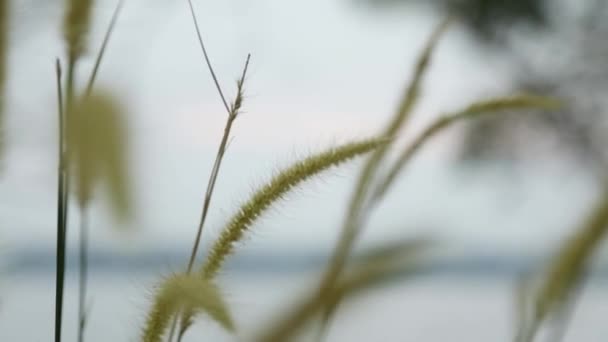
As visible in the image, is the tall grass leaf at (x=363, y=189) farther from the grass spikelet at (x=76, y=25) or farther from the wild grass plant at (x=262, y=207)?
the grass spikelet at (x=76, y=25)

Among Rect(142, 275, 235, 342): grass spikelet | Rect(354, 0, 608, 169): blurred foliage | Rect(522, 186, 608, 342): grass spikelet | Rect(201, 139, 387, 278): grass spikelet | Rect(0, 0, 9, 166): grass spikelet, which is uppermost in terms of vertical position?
Rect(354, 0, 608, 169): blurred foliage

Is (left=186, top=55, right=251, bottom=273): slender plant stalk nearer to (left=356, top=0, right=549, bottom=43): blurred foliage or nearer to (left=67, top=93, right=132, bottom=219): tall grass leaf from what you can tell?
(left=67, top=93, right=132, bottom=219): tall grass leaf

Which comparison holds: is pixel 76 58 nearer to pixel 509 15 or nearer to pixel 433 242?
pixel 433 242

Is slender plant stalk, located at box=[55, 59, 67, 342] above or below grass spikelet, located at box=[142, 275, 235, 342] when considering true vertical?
above

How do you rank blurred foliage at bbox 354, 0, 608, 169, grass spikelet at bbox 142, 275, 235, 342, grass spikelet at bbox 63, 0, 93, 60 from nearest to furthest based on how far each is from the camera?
grass spikelet at bbox 142, 275, 235, 342 < grass spikelet at bbox 63, 0, 93, 60 < blurred foliage at bbox 354, 0, 608, 169

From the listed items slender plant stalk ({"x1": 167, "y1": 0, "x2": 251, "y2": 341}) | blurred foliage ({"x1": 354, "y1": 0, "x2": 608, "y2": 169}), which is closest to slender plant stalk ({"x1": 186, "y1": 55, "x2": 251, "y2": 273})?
slender plant stalk ({"x1": 167, "y1": 0, "x2": 251, "y2": 341})

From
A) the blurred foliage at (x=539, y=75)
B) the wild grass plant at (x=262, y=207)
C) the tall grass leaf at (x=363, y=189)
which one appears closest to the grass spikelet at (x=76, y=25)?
the wild grass plant at (x=262, y=207)

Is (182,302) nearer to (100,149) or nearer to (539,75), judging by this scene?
(100,149)
